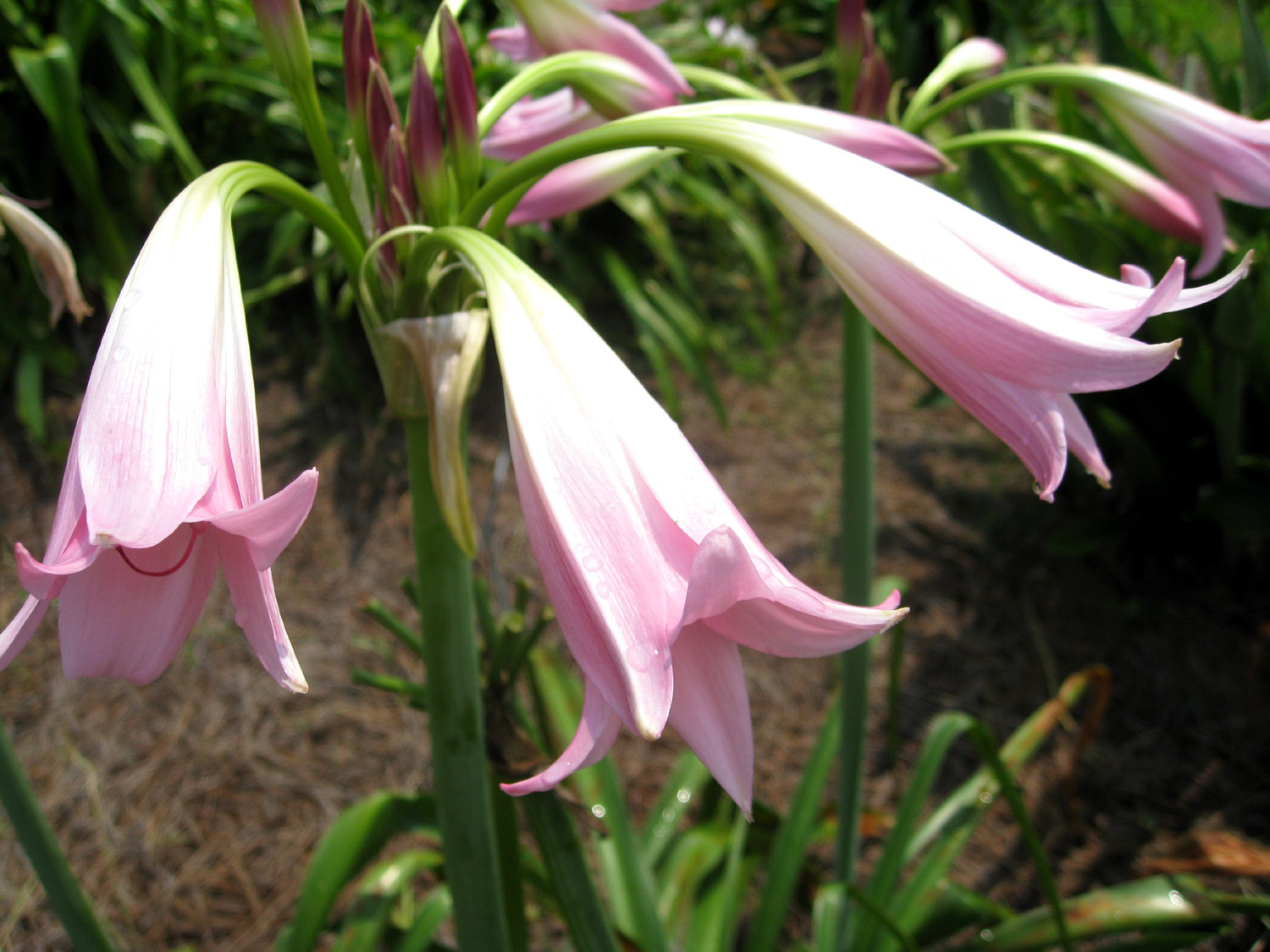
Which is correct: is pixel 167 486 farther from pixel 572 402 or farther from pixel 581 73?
pixel 581 73

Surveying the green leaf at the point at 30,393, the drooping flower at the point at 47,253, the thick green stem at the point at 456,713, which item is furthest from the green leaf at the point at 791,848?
the green leaf at the point at 30,393

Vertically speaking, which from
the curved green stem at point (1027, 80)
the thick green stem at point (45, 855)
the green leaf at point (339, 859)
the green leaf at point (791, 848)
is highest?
the curved green stem at point (1027, 80)

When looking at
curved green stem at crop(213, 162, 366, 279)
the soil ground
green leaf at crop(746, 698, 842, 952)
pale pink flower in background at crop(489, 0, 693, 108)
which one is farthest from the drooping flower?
green leaf at crop(746, 698, 842, 952)

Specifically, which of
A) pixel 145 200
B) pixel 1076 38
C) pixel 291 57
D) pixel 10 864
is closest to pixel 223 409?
pixel 291 57

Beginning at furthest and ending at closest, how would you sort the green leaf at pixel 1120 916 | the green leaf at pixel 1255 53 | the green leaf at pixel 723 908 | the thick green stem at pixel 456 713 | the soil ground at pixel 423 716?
the soil ground at pixel 423 716 < the green leaf at pixel 723 908 < the green leaf at pixel 1120 916 < the green leaf at pixel 1255 53 < the thick green stem at pixel 456 713

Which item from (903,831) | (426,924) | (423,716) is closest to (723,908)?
(903,831)

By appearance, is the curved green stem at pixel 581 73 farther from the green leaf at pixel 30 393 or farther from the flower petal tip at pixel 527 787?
the green leaf at pixel 30 393

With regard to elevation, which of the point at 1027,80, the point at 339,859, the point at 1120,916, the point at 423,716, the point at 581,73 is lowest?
the point at 1120,916
